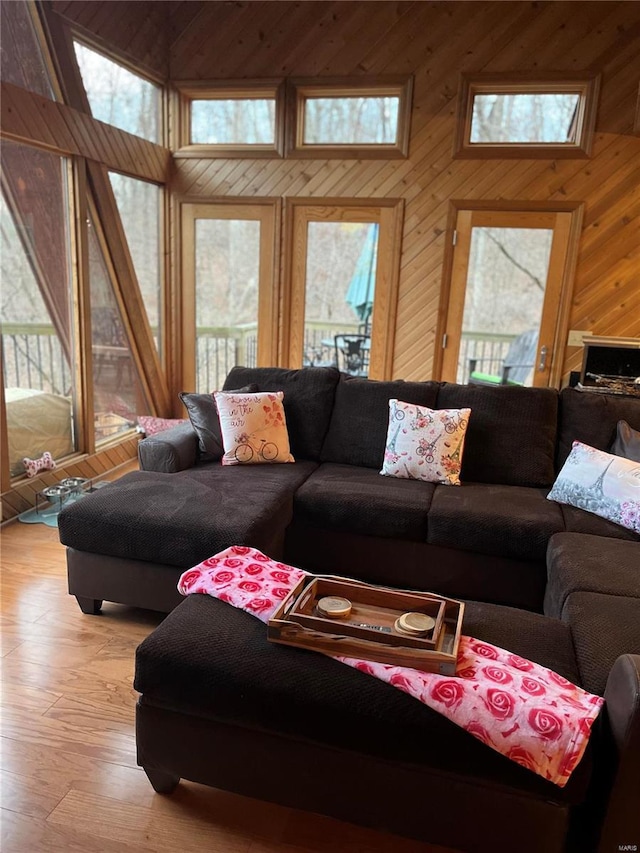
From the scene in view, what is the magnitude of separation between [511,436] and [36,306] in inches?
116

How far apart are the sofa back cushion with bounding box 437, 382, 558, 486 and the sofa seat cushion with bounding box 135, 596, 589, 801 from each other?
56.0 inches

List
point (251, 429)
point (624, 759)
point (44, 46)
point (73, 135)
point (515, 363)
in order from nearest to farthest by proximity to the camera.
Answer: point (624, 759) → point (251, 429) → point (44, 46) → point (73, 135) → point (515, 363)

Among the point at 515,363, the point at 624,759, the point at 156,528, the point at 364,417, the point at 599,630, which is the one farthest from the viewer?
the point at 515,363

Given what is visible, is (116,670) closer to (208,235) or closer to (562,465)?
(562,465)

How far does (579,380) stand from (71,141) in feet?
12.8

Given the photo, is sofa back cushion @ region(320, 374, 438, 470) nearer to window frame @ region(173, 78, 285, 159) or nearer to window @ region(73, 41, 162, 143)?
window frame @ region(173, 78, 285, 159)

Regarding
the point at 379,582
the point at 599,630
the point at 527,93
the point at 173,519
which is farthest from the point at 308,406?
the point at 527,93

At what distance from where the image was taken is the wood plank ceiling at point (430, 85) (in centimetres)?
444

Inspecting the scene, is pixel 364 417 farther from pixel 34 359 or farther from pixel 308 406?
pixel 34 359

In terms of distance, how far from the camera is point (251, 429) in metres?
3.29

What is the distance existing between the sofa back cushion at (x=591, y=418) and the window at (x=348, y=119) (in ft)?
8.82

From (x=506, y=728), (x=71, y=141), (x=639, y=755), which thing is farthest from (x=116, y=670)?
(x=71, y=141)

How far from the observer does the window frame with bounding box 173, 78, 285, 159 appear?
5.00 m

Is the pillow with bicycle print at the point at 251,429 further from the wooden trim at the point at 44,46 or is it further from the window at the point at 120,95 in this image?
the window at the point at 120,95
